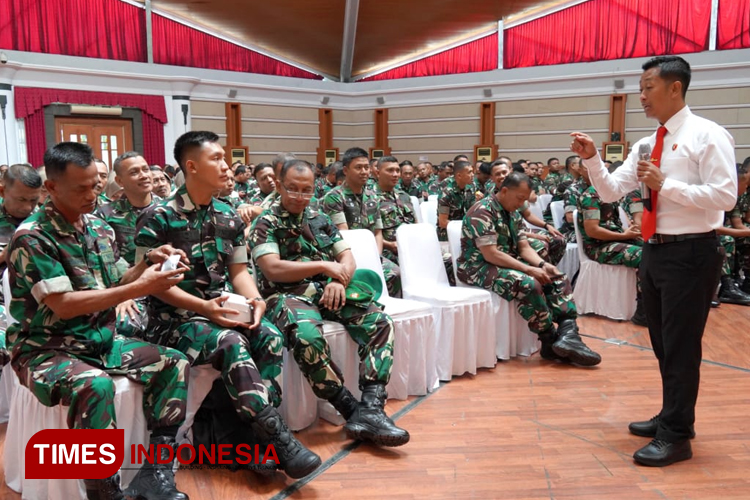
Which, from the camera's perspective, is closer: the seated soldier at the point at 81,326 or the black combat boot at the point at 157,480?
the seated soldier at the point at 81,326

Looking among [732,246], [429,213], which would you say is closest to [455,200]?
[429,213]

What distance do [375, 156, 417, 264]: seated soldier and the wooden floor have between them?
142 cm

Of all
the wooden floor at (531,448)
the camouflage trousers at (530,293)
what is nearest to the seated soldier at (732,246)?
the wooden floor at (531,448)

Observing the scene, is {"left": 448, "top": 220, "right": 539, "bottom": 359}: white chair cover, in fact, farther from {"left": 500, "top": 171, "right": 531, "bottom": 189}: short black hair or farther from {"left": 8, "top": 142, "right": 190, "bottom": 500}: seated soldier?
{"left": 8, "top": 142, "right": 190, "bottom": 500}: seated soldier

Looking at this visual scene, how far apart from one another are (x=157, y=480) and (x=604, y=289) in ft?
12.0

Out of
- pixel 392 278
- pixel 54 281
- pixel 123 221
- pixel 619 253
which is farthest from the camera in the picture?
pixel 619 253

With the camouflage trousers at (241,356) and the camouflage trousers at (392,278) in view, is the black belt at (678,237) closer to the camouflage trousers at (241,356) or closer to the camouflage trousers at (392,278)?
the camouflage trousers at (241,356)

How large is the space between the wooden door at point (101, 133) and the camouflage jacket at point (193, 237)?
8.25 metres

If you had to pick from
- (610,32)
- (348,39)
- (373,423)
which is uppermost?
(348,39)

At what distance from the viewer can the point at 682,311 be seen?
2172 mm

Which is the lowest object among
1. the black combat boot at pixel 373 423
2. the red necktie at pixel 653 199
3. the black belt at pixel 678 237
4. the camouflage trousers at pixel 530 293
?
the black combat boot at pixel 373 423

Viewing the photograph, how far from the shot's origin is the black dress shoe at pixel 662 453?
2221 millimetres

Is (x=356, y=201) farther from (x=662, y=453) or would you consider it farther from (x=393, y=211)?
(x=662, y=453)

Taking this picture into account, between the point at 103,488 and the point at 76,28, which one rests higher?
the point at 76,28
